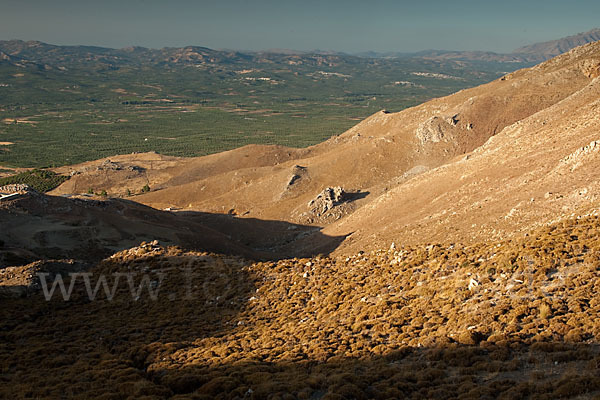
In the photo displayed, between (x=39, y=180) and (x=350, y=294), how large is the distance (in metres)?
136

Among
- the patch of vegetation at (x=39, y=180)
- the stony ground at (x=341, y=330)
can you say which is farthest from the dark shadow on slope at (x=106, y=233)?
the patch of vegetation at (x=39, y=180)

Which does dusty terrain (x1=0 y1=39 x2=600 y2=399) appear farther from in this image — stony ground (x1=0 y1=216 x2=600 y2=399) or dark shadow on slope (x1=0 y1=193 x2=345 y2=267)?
dark shadow on slope (x1=0 y1=193 x2=345 y2=267)

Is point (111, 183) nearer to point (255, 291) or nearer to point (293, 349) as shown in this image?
point (255, 291)

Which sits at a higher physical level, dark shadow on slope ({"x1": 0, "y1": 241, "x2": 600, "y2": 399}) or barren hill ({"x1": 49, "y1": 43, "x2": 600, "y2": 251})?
barren hill ({"x1": 49, "y1": 43, "x2": 600, "y2": 251})

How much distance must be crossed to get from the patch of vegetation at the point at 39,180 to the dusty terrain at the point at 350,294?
260 feet

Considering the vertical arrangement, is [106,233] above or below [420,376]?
below

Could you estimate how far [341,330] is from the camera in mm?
21125

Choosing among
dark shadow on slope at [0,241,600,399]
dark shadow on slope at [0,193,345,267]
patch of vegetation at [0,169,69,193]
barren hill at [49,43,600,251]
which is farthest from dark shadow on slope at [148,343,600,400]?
patch of vegetation at [0,169,69,193]

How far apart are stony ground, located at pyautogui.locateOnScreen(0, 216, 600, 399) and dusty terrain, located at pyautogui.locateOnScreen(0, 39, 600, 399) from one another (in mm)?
92

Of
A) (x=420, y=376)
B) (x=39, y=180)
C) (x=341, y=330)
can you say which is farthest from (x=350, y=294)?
(x=39, y=180)

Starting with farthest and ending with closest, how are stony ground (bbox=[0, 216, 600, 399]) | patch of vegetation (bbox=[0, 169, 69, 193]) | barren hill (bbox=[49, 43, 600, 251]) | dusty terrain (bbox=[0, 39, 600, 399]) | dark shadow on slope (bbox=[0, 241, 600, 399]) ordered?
patch of vegetation (bbox=[0, 169, 69, 193]) → barren hill (bbox=[49, 43, 600, 251]) → dusty terrain (bbox=[0, 39, 600, 399]) → stony ground (bbox=[0, 216, 600, 399]) → dark shadow on slope (bbox=[0, 241, 600, 399])

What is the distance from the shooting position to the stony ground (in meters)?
14.8

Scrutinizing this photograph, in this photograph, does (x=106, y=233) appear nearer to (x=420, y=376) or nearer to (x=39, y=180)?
(x=420, y=376)

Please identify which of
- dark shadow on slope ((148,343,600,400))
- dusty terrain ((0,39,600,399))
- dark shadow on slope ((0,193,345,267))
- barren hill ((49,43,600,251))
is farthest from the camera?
dark shadow on slope ((0,193,345,267))
